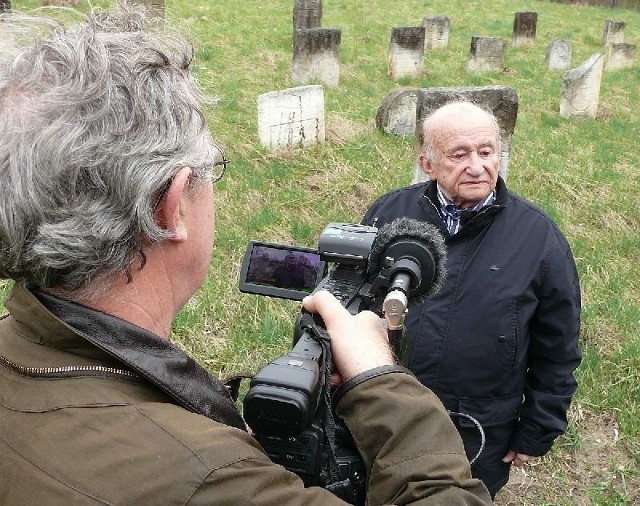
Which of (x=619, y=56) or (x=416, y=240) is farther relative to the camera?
(x=619, y=56)

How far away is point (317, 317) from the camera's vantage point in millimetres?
1342

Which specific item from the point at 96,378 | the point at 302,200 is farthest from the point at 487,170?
the point at 302,200

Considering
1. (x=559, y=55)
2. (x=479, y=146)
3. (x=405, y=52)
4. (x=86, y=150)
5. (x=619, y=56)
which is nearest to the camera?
(x=86, y=150)

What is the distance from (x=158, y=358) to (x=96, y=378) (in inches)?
4.1

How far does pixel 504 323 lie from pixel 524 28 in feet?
48.0

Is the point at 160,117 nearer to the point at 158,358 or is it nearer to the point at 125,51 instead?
the point at 125,51

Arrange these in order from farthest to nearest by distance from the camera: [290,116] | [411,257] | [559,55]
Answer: [559,55]
[290,116]
[411,257]

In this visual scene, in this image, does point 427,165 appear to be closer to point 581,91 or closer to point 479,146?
point 479,146

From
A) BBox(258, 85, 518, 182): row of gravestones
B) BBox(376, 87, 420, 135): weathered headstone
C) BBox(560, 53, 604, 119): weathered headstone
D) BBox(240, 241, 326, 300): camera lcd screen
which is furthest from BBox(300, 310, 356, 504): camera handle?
BBox(560, 53, 604, 119): weathered headstone

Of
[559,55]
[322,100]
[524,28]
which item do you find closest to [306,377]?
[322,100]

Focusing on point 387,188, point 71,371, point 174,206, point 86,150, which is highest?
point 86,150

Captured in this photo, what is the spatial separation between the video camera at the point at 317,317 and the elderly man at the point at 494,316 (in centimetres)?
87

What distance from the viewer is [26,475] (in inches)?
37.6

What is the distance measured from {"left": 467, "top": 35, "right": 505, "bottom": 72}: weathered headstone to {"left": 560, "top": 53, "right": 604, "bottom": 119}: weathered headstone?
2653 mm
